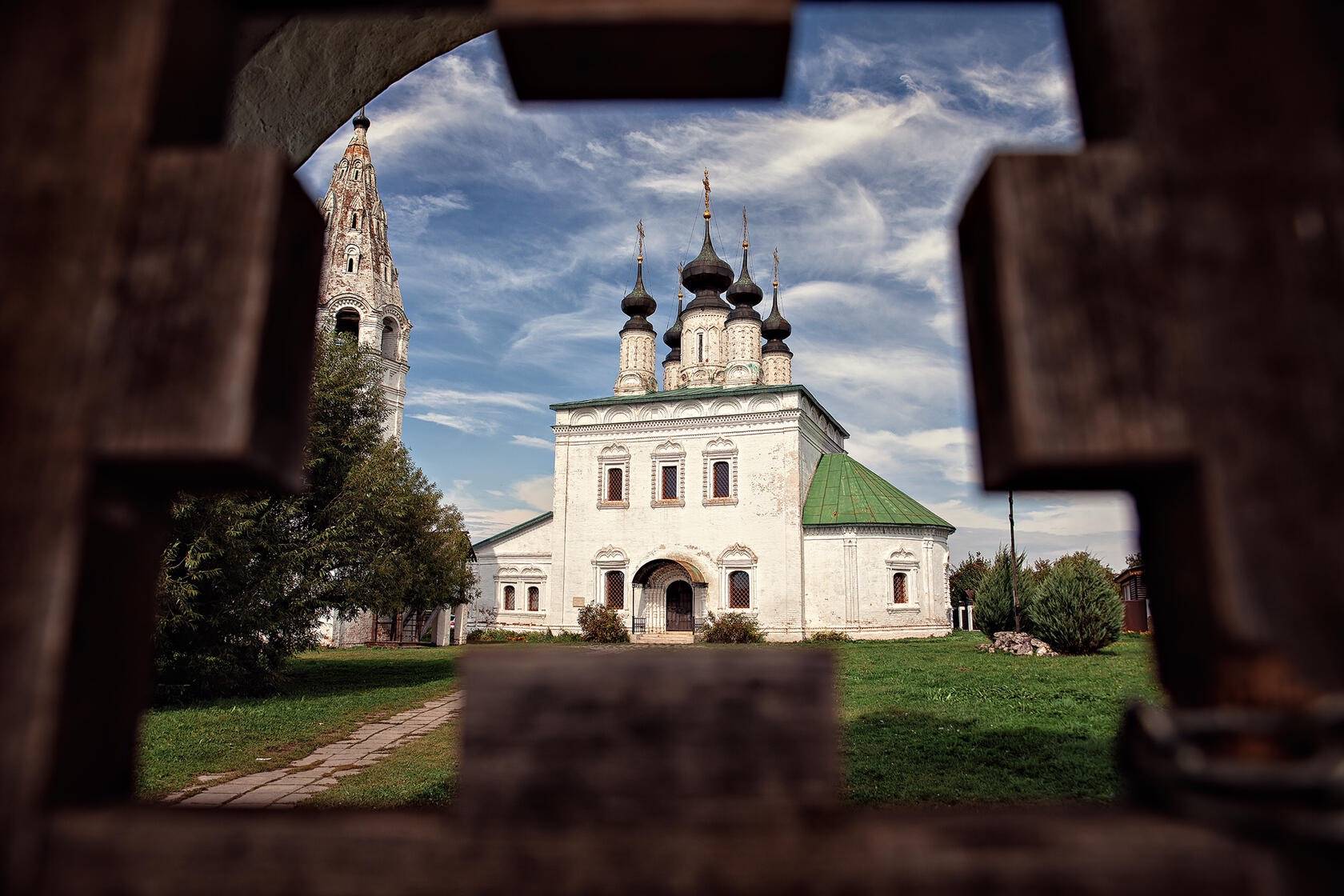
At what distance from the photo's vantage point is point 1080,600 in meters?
18.1

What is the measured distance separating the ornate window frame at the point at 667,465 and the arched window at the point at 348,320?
43.6ft

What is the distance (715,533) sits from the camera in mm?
28312

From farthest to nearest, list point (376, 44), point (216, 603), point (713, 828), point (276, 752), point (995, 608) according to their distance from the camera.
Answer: point (995, 608) < point (216, 603) < point (276, 752) < point (376, 44) < point (713, 828)

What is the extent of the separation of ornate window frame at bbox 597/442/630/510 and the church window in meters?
1.31

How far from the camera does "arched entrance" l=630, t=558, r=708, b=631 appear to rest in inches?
1141

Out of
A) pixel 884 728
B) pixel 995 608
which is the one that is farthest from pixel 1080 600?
pixel 884 728

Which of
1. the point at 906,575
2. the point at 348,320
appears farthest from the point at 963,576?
the point at 348,320

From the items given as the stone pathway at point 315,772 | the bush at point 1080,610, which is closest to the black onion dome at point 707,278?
the bush at point 1080,610

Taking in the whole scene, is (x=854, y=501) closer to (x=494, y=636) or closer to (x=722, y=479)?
(x=722, y=479)

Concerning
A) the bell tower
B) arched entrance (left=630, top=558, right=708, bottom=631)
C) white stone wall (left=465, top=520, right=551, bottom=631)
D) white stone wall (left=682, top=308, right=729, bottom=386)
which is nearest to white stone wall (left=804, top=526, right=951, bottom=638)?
arched entrance (left=630, top=558, right=708, bottom=631)

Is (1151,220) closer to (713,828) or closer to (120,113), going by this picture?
(713,828)

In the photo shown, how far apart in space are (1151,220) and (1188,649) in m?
0.38

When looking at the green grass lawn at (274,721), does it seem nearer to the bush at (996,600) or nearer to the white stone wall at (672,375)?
the bush at (996,600)

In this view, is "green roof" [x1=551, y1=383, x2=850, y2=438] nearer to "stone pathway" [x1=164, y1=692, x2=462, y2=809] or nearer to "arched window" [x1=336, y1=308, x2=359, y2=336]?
"arched window" [x1=336, y1=308, x2=359, y2=336]
